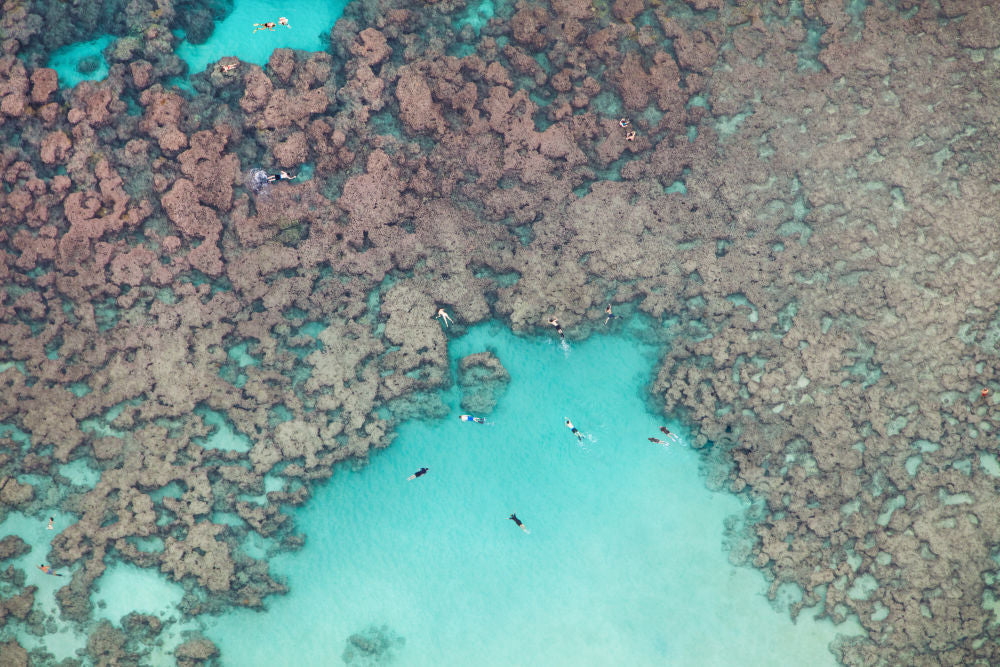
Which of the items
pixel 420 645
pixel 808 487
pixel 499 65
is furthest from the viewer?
pixel 499 65

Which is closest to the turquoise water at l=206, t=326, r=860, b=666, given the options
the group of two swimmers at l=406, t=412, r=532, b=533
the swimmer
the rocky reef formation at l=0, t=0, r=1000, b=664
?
the group of two swimmers at l=406, t=412, r=532, b=533

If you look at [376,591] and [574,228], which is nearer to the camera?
[376,591]

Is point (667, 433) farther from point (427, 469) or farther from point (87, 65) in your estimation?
point (87, 65)

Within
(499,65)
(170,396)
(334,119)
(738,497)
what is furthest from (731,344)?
(170,396)

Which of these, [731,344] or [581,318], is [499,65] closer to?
[581,318]

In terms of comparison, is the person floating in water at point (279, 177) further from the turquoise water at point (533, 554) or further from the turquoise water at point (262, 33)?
the turquoise water at point (533, 554)
